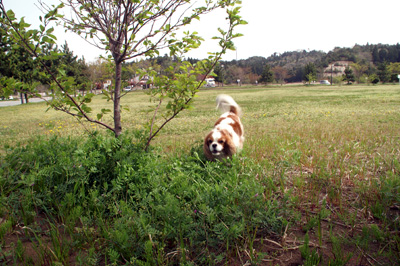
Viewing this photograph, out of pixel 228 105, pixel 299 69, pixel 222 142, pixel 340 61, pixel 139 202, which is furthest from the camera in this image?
pixel 340 61

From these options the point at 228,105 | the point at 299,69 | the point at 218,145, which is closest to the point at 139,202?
the point at 218,145

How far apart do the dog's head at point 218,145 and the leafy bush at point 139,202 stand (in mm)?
612

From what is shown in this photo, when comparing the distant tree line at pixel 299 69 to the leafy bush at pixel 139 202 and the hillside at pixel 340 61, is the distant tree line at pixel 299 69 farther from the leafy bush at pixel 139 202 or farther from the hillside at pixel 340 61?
the leafy bush at pixel 139 202

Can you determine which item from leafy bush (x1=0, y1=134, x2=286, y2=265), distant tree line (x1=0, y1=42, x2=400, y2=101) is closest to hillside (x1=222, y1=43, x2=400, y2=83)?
distant tree line (x1=0, y1=42, x2=400, y2=101)

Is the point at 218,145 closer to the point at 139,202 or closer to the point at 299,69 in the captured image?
the point at 139,202

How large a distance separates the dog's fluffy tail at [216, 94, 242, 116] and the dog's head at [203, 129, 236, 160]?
198 centimetres

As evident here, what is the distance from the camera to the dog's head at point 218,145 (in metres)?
3.87

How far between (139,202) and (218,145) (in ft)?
5.43

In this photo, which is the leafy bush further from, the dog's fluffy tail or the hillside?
the hillside

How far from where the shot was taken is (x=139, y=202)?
2.51 m

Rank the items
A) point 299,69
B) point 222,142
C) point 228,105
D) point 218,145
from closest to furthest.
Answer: point 218,145 → point 222,142 → point 228,105 → point 299,69

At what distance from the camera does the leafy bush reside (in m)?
1.88

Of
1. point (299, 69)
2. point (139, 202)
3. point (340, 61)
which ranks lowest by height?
point (139, 202)

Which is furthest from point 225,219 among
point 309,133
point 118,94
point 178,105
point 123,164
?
point 309,133
